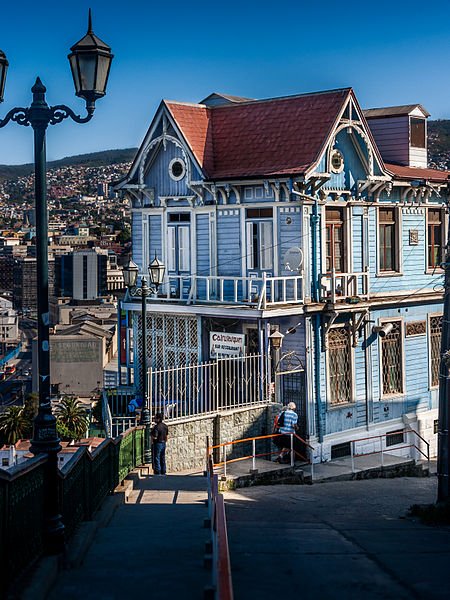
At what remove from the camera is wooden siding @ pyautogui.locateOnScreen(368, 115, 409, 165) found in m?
27.5

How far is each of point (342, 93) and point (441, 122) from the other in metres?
132

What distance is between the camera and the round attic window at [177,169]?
2427cm

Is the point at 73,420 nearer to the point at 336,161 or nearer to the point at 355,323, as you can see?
the point at 355,323

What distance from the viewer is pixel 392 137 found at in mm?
27766

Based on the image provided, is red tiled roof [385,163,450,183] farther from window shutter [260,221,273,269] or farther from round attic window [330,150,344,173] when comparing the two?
window shutter [260,221,273,269]

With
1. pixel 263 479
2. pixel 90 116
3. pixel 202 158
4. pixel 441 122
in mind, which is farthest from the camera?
pixel 441 122

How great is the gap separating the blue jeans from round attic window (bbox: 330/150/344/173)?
851 cm

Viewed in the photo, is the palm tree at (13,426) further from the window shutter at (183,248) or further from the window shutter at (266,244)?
the window shutter at (266,244)

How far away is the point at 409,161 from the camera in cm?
2759

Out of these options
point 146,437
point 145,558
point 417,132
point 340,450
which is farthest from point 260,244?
point 145,558

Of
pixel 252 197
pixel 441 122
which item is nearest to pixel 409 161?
pixel 252 197

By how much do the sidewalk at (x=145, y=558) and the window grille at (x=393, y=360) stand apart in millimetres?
12206

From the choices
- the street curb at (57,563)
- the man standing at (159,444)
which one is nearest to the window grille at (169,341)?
the man standing at (159,444)

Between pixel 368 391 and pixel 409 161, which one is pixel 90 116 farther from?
pixel 409 161
